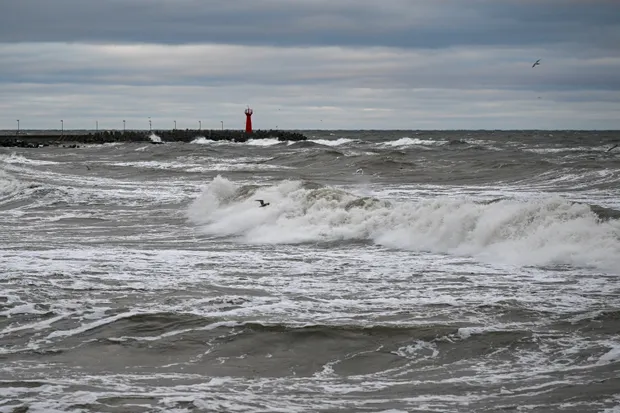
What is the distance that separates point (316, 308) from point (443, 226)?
6.11 meters

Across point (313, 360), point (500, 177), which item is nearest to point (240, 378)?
point (313, 360)

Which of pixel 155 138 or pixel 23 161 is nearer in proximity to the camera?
pixel 23 161

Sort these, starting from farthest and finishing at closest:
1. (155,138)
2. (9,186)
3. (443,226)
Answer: (155,138), (9,186), (443,226)

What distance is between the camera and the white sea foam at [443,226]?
1294cm

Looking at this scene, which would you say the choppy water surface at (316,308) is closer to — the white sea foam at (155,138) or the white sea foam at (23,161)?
the white sea foam at (23,161)

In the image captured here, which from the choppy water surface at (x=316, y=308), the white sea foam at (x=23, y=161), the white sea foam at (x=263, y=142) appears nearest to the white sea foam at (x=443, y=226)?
the choppy water surface at (x=316, y=308)

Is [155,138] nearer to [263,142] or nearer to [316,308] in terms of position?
[263,142]

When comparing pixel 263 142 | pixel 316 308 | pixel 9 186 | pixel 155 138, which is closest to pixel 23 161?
pixel 9 186

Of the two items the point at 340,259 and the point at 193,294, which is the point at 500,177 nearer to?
the point at 340,259

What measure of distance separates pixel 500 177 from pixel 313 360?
2643 cm

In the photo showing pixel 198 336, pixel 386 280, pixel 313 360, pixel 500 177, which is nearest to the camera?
pixel 313 360

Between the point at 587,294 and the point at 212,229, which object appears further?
the point at 212,229

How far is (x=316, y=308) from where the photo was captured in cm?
944

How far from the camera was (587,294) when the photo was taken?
994cm
